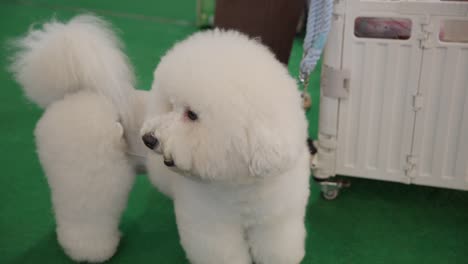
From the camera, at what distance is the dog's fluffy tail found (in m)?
1.42

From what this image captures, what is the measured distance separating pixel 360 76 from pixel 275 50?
15.7 inches

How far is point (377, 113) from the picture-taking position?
67.0 inches

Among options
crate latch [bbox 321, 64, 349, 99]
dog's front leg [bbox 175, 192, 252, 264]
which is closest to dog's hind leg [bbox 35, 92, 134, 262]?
dog's front leg [bbox 175, 192, 252, 264]

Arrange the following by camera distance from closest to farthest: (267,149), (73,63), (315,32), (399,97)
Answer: (267,149) < (73,63) < (315,32) < (399,97)

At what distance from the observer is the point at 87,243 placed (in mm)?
1566

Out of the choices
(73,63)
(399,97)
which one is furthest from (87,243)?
(399,97)

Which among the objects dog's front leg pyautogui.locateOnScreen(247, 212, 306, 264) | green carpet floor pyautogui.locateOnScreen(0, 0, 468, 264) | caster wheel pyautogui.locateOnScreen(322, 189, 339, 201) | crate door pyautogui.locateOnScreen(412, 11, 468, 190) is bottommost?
green carpet floor pyautogui.locateOnScreen(0, 0, 468, 264)

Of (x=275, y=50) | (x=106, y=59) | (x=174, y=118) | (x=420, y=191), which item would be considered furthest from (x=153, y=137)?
(x=420, y=191)

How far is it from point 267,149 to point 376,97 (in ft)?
2.75

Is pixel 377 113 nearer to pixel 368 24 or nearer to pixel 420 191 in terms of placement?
pixel 368 24

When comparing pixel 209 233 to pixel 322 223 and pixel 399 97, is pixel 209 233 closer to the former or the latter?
pixel 322 223

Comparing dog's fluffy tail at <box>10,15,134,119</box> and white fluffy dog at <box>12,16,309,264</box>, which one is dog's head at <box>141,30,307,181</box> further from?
dog's fluffy tail at <box>10,15,134,119</box>

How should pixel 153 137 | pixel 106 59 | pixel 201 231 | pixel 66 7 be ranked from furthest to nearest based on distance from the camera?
pixel 66 7 → pixel 106 59 → pixel 201 231 → pixel 153 137

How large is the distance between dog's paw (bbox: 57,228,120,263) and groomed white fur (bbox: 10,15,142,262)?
4cm
